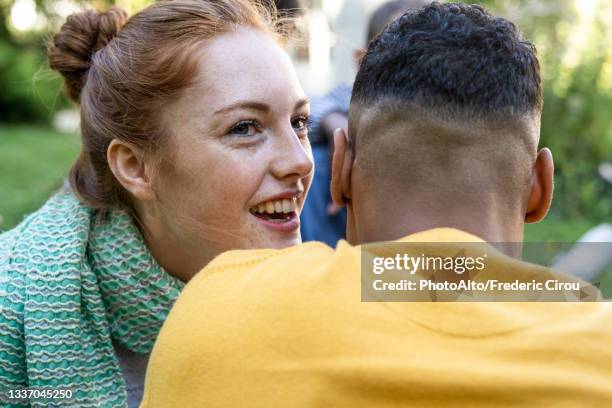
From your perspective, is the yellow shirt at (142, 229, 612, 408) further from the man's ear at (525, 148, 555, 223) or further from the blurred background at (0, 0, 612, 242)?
the blurred background at (0, 0, 612, 242)

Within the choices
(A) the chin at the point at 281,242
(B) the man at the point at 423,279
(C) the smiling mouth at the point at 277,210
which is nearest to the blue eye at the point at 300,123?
(C) the smiling mouth at the point at 277,210

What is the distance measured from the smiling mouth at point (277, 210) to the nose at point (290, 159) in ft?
0.27

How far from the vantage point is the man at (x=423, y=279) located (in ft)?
4.63

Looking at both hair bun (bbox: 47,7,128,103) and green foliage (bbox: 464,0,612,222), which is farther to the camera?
green foliage (bbox: 464,0,612,222)

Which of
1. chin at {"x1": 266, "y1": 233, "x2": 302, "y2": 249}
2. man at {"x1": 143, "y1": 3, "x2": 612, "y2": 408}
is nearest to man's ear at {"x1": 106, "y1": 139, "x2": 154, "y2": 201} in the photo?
chin at {"x1": 266, "y1": 233, "x2": 302, "y2": 249}

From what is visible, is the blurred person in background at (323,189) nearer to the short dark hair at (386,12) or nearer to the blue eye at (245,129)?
the short dark hair at (386,12)

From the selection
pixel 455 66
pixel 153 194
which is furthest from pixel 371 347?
pixel 153 194

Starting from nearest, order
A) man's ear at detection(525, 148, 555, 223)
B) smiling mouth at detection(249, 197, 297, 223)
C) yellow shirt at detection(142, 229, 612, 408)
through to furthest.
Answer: yellow shirt at detection(142, 229, 612, 408) < man's ear at detection(525, 148, 555, 223) < smiling mouth at detection(249, 197, 297, 223)

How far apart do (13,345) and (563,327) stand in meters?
1.77

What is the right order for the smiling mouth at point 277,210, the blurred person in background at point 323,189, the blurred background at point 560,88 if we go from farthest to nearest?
the blurred background at point 560,88
the blurred person in background at point 323,189
the smiling mouth at point 277,210

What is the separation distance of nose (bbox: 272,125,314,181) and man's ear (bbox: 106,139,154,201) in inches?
18.0

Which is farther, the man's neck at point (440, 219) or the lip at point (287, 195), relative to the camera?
the lip at point (287, 195)

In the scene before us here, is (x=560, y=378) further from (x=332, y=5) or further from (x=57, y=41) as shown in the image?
(x=332, y=5)

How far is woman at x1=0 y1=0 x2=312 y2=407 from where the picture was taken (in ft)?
8.19
